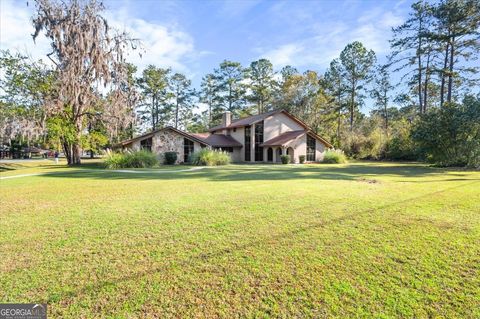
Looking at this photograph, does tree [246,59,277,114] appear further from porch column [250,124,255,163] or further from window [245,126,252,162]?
porch column [250,124,255,163]

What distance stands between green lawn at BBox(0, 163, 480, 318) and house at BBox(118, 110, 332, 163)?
2061 centimetres

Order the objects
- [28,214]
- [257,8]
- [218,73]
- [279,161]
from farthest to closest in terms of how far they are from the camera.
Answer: [218,73]
[279,161]
[257,8]
[28,214]

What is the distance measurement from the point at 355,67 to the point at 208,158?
2922 cm

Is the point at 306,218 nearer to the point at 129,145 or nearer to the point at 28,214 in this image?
the point at 28,214

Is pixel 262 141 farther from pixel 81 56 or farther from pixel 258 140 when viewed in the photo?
pixel 81 56

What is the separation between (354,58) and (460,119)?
943 inches

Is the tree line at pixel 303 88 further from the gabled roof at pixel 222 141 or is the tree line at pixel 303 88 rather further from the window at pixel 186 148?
the gabled roof at pixel 222 141

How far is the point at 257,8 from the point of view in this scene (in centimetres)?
1312

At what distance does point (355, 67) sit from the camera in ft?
128

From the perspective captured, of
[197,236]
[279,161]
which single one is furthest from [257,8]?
[279,161]

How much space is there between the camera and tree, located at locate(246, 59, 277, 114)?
46188mm

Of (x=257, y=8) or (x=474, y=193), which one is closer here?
(x=474, y=193)

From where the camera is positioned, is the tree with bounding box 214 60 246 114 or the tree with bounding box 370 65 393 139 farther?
the tree with bounding box 214 60 246 114

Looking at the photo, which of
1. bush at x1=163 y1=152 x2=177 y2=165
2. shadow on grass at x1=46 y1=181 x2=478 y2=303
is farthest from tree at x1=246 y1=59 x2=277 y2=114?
shadow on grass at x1=46 y1=181 x2=478 y2=303
